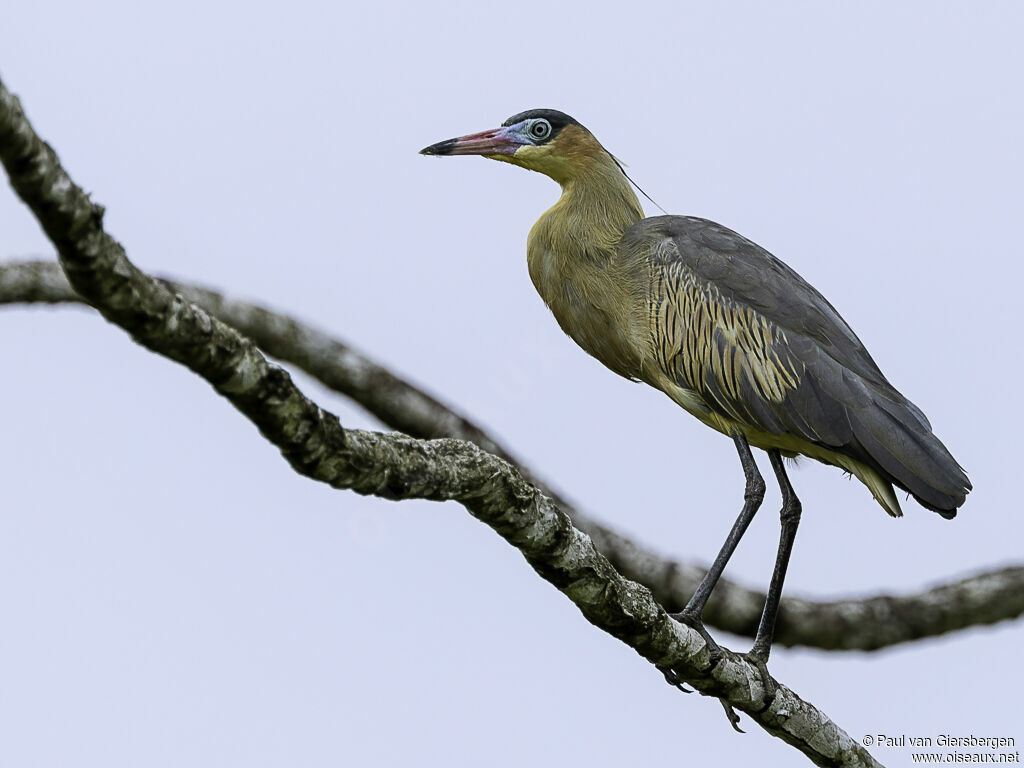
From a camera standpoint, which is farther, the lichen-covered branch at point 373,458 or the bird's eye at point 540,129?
the bird's eye at point 540,129

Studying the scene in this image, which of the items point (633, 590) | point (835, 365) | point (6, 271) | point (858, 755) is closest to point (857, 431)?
point (835, 365)

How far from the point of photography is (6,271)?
16.2 feet

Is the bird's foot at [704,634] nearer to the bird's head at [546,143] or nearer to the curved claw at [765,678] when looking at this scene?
the curved claw at [765,678]

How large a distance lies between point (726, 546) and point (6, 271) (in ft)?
10.6

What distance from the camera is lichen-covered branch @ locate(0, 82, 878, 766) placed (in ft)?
7.16

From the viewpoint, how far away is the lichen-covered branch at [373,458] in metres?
2.18

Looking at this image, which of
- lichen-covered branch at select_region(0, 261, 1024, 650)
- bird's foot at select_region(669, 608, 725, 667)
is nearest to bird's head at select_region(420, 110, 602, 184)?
lichen-covered branch at select_region(0, 261, 1024, 650)

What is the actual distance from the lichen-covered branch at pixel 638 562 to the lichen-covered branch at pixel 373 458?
153 centimetres

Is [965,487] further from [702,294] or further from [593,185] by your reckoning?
[593,185]

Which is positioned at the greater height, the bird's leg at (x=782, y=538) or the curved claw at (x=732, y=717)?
the bird's leg at (x=782, y=538)

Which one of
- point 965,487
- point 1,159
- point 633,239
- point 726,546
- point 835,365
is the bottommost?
point 1,159

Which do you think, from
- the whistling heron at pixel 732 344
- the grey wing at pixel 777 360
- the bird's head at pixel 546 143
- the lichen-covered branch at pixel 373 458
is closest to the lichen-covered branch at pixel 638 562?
the whistling heron at pixel 732 344

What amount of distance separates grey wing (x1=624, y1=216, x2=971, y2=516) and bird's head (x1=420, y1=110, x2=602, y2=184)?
78 cm

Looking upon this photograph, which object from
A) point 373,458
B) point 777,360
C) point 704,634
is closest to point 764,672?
point 704,634
